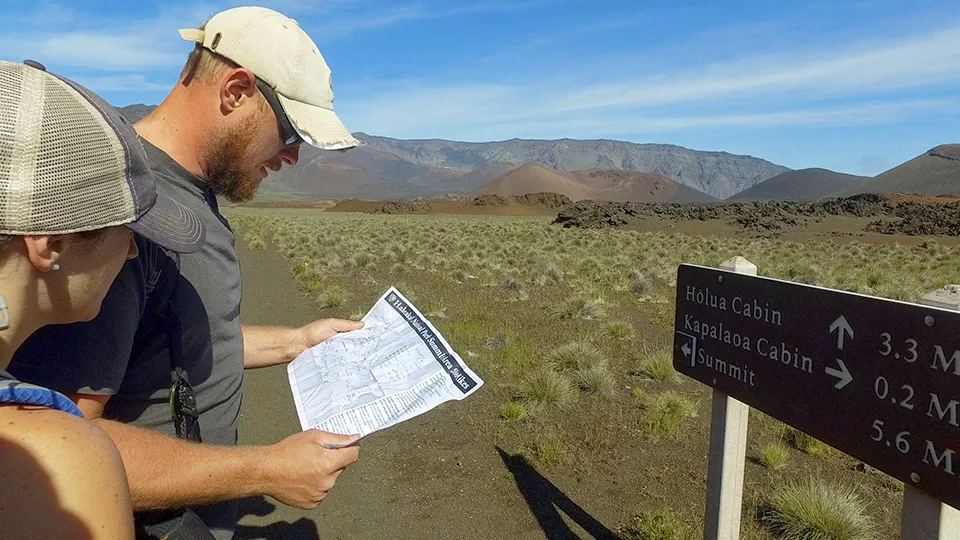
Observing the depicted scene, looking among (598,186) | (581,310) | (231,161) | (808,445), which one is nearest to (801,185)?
(598,186)

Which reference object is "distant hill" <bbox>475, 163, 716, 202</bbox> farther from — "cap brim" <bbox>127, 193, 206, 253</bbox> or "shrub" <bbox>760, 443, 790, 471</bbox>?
"cap brim" <bbox>127, 193, 206, 253</bbox>

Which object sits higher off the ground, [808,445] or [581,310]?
[581,310]

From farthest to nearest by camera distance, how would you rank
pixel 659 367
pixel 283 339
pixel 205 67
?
pixel 659 367
pixel 283 339
pixel 205 67

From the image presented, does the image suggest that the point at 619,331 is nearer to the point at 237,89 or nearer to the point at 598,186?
the point at 237,89

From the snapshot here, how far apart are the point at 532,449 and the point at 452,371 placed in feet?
10.0

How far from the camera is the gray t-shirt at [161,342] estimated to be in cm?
129

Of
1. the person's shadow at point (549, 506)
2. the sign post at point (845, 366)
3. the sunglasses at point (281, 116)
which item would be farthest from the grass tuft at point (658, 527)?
the sunglasses at point (281, 116)

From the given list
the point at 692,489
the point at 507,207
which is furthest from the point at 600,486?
the point at 507,207

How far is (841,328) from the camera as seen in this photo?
6.15 feet

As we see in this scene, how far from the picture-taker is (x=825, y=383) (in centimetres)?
196

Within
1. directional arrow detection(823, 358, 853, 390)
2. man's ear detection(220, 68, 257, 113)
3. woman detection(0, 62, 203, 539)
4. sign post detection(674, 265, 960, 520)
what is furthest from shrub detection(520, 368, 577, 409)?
woman detection(0, 62, 203, 539)

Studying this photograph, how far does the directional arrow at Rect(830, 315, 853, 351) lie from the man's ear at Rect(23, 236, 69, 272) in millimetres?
2013

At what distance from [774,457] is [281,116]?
4.23 meters

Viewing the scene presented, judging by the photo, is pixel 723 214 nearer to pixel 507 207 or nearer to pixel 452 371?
pixel 507 207
